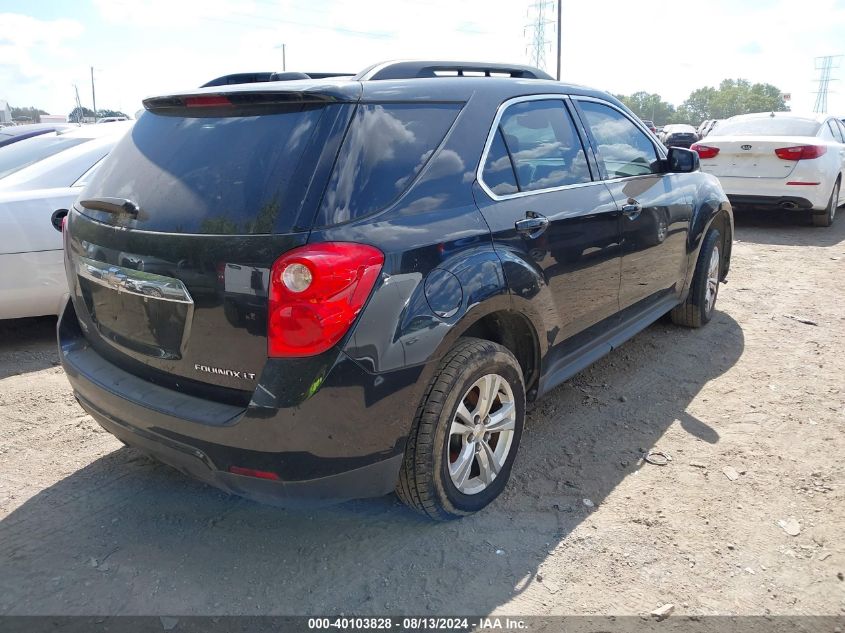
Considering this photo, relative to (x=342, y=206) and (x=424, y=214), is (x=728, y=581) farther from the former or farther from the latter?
(x=342, y=206)

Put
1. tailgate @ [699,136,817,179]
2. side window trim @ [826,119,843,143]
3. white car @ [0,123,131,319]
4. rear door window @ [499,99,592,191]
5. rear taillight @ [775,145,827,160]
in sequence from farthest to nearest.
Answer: side window trim @ [826,119,843,143], tailgate @ [699,136,817,179], rear taillight @ [775,145,827,160], white car @ [0,123,131,319], rear door window @ [499,99,592,191]

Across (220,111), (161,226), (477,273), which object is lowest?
(477,273)

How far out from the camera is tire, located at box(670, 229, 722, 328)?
5.00 m

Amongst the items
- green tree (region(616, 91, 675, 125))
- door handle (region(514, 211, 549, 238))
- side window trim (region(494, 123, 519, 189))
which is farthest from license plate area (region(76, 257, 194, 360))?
green tree (region(616, 91, 675, 125))

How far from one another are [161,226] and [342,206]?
68 centimetres

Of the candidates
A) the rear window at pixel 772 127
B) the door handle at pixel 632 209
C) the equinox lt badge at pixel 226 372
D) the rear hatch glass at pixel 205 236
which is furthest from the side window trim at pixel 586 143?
the rear window at pixel 772 127

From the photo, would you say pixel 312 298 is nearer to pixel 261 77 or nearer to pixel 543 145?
pixel 261 77

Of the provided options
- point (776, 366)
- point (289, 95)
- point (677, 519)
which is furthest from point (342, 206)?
point (776, 366)

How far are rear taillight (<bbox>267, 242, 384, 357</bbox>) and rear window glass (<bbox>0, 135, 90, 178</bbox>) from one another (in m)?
3.95

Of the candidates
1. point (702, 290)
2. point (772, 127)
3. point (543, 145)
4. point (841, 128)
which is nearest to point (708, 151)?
point (772, 127)

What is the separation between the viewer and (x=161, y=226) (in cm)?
243

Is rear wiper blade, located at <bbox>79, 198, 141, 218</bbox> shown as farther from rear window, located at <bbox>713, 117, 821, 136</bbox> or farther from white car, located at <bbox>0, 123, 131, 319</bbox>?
rear window, located at <bbox>713, 117, 821, 136</bbox>

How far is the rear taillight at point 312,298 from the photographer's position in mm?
2160

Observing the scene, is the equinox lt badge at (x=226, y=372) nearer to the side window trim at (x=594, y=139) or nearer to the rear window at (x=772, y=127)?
the side window trim at (x=594, y=139)
